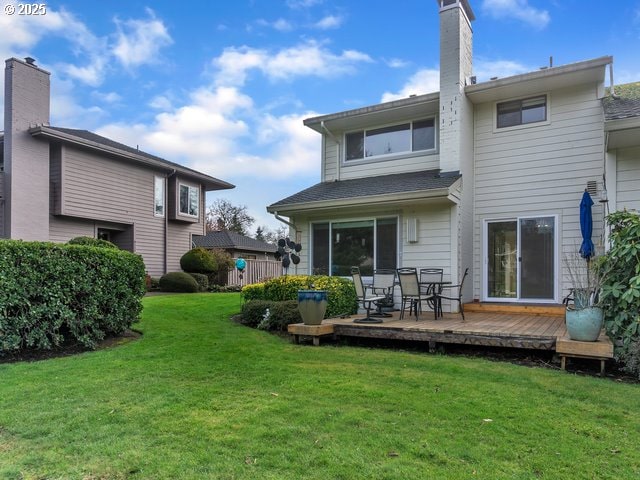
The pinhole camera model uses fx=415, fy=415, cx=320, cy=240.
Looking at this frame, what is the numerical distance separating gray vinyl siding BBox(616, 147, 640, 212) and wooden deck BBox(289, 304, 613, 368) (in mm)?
2280

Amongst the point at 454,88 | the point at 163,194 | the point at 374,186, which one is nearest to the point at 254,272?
the point at 163,194

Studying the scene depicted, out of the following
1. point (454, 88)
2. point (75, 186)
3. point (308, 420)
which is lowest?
point (308, 420)

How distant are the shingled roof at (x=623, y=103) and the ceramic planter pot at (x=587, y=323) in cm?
344

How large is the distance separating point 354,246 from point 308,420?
6814 mm

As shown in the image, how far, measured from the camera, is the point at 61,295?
19.4 ft

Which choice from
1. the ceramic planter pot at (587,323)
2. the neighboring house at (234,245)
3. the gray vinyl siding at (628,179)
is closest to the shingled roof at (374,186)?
the gray vinyl siding at (628,179)

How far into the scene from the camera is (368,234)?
9781 millimetres

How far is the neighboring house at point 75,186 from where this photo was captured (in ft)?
42.6

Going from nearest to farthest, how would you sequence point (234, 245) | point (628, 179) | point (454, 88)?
point (628, 179) < point (454, 88) < point (234, 245)

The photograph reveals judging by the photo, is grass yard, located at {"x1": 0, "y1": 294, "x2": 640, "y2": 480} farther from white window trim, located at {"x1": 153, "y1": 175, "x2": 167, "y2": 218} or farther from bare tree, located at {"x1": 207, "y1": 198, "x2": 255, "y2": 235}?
bare tree, located at {"x1": 207, "y1": 198, "x2": 255, "y2": 235}

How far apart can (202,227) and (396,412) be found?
58.2ft

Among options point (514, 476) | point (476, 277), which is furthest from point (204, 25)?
point (514, 476)

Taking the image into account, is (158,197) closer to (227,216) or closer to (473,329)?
(473,329)

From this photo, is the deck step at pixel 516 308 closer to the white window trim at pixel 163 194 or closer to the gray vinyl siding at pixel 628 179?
the gray vinyl siding at pixel 628 179
